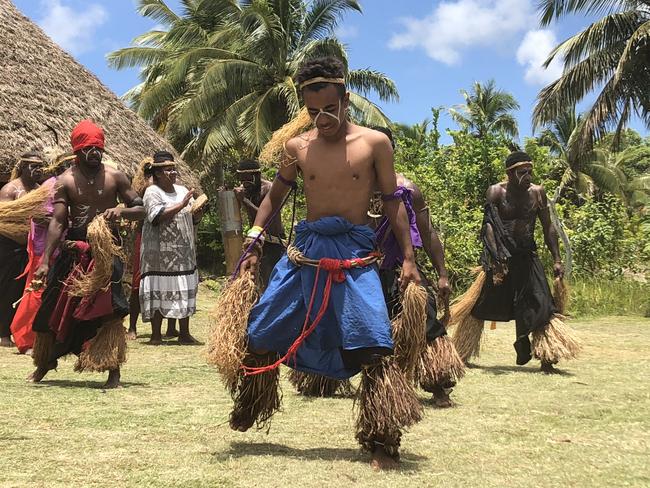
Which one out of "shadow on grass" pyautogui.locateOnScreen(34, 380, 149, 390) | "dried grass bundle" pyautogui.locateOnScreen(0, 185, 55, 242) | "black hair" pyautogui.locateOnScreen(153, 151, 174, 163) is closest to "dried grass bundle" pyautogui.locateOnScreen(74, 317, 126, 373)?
"shadow on grass" pyautogui.locateOnScreen(34, 380, 149, 390)

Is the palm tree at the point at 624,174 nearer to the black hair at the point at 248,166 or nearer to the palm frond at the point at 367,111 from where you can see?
the palm frond at the point at 367,111

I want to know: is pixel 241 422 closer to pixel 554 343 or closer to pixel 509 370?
pixel 554 343

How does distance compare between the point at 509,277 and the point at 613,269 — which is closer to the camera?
the point at 509,277

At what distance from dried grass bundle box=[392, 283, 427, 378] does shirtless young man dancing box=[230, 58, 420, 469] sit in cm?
10

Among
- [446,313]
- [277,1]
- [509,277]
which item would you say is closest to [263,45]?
[277,1]

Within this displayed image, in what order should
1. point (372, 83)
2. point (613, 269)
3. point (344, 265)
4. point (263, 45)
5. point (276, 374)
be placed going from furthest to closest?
A: point (372, 83) → point (263, 45) → point (613, 269) → point (276, 374) → point (344, 265)

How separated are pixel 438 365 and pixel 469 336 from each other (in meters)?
2.24

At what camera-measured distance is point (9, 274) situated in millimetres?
8070

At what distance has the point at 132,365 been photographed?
6863mm

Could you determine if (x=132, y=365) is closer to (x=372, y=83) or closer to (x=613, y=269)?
(x=613, y=269)

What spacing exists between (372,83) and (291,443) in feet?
72.1

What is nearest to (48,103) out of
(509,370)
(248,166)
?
(248,166)

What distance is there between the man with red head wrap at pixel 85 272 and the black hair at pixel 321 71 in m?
2.12

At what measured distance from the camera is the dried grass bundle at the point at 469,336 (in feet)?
23.6
